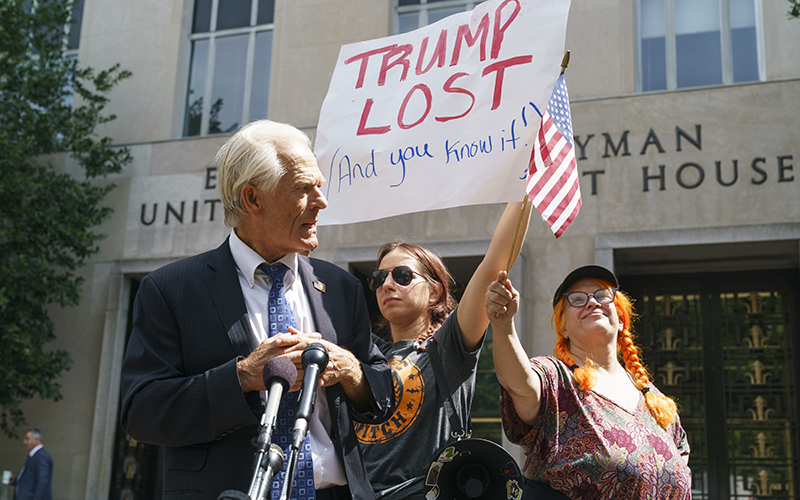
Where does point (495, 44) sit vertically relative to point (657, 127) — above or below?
below

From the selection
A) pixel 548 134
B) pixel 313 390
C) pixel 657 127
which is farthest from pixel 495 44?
pixel 657 127

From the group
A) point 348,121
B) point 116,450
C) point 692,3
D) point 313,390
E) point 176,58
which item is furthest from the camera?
point 176,58

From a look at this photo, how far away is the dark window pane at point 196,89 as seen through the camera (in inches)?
442

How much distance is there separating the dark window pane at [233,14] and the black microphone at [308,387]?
1026 cm

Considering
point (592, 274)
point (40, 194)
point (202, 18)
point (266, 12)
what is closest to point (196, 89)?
point (202, 18)

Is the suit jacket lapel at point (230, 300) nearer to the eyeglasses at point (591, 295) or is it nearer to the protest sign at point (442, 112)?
the protest sign at point (442, 112)

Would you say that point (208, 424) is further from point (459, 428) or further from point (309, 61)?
point (309, 61)

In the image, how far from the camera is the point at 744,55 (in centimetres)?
920

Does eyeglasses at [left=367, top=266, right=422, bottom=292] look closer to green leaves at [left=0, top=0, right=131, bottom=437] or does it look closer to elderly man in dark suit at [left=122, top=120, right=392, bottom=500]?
elderly man in dark suit at [left=122, top=120, right=392, bottom=500]

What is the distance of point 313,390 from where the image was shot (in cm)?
193

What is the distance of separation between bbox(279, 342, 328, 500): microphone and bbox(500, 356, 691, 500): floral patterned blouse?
143 centimetres

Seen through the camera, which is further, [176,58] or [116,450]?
[176,58]

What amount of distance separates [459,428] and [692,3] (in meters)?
7.92


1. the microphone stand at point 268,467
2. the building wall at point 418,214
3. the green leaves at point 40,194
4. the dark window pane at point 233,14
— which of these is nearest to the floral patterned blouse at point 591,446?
the microphone stand at point 268,467
